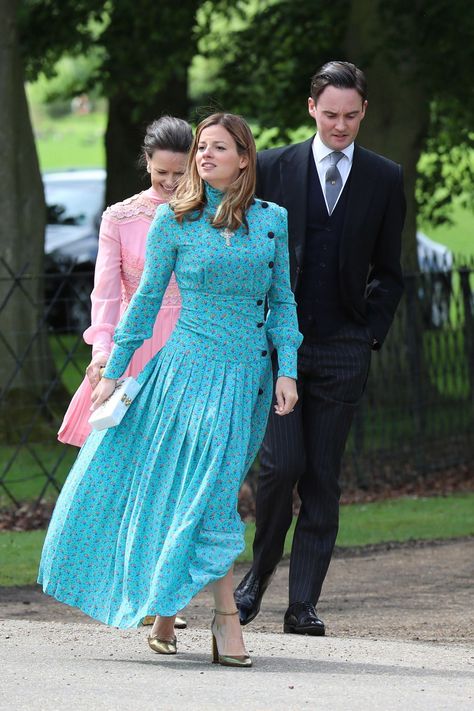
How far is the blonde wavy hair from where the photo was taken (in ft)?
16.6

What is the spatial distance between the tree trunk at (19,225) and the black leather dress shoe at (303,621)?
6.64 m

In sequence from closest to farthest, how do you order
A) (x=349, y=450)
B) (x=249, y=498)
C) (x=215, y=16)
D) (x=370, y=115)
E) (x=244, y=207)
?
1. (x=244, y=207)
2. (x=249, y=498)
3. (x=349, y=450)
4. (x=370, y=115)
5. (x=215, y=16)

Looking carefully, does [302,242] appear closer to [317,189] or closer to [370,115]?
[317,189]

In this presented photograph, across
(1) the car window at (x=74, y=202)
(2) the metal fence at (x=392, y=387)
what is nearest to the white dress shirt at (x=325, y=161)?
(2) the metal fence at (x=392, y=387)

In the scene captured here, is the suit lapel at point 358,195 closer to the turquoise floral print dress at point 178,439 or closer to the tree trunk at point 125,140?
the turquoise floral print dress at point 178,439

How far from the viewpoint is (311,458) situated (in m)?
6.02

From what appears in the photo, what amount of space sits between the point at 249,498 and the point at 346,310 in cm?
544

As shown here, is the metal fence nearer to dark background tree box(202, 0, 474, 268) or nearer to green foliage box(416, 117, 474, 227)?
dark background tree box(202, 0, 474, 268)

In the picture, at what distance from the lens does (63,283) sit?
10.5 m

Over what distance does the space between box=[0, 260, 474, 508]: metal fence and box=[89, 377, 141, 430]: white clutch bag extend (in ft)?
20.5

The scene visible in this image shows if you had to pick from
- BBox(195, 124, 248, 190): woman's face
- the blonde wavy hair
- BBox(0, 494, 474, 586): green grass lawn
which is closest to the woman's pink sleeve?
the blonde wavy hair

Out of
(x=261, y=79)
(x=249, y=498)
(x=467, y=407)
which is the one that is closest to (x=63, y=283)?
(x=249, y=498)

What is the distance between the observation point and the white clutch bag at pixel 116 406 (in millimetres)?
4984

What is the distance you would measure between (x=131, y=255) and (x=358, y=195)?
0.89 m
